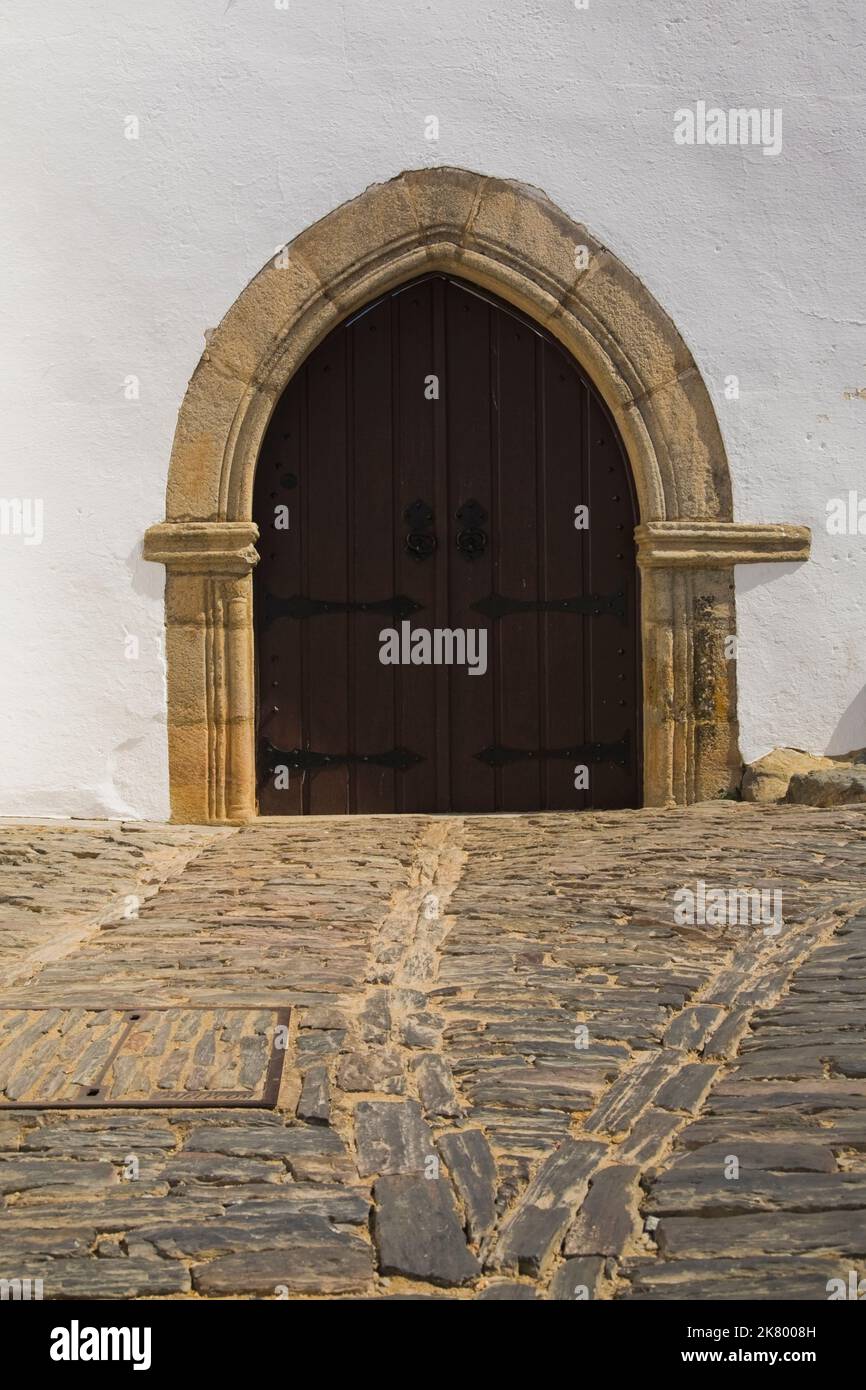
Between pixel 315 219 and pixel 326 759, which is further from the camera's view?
pixel 326 759

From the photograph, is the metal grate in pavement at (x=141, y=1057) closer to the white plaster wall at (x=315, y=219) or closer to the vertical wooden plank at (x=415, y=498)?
the white plaster wall at (x=315, y=219)

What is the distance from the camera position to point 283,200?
19.1 ft

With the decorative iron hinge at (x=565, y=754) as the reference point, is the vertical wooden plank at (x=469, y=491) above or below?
above

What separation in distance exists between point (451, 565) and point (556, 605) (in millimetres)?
498

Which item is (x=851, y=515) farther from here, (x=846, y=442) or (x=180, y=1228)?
(x=180, y=1228)

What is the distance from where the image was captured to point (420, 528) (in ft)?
19.9

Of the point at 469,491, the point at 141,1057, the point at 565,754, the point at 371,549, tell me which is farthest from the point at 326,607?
the point at 141,1057

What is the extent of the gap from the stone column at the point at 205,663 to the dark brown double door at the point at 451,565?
284 mm

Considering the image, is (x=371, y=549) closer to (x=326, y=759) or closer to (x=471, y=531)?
(x=471, y=531)

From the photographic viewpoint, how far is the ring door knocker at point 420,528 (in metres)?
6.04

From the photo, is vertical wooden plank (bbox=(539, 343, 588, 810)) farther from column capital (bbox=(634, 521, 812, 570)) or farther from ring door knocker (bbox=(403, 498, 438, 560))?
ring door knocker (bbox=(403, 498, 438, 560))

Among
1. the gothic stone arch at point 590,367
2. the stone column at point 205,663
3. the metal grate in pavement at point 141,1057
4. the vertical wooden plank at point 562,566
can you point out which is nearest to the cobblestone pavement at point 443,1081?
the metal grate in pavement at point 141,1057

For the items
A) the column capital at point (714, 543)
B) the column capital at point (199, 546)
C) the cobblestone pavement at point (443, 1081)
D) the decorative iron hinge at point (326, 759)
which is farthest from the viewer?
the decorative iron hinge at point (326, 759)
